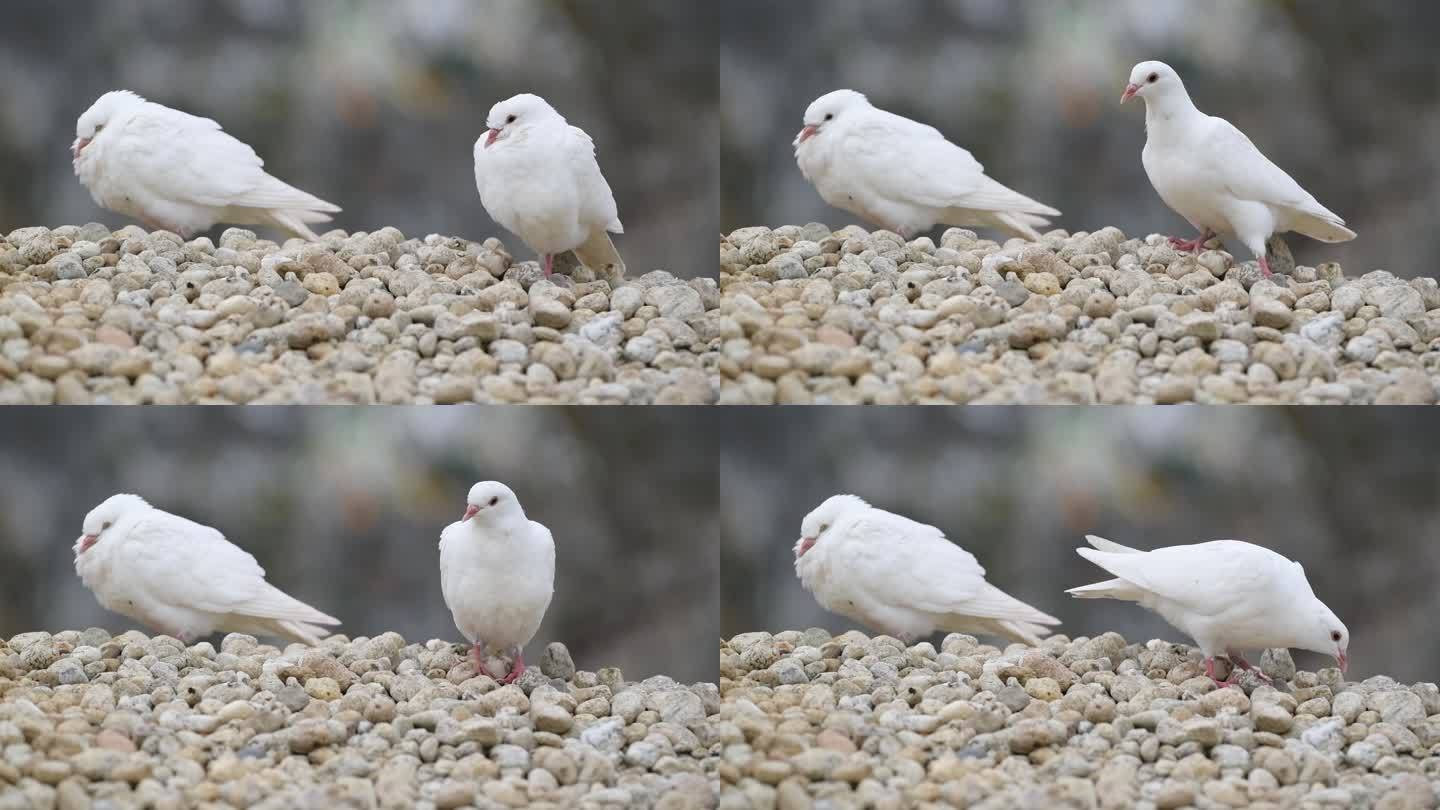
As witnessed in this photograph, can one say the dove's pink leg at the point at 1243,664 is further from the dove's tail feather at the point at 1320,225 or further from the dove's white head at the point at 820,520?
the dove's tail feather at the point at 1320,225

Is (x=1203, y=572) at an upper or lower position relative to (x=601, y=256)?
lower

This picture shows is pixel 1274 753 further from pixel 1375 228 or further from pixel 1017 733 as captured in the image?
pixel 1375 228

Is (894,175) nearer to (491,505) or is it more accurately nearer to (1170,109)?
(1170,109)

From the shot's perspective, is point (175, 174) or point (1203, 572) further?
point (175, 174)

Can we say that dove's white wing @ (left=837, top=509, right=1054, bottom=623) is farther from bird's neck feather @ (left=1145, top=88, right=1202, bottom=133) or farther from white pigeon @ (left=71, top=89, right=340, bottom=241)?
white pigeon @ (left=71, top=89, right=340, bottom=241)

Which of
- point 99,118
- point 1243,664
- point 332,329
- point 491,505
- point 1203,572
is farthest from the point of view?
point 99,118

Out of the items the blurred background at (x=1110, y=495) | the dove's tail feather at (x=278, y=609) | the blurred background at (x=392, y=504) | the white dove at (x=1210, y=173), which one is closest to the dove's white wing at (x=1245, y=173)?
the white dove at (x=1210, y=173)

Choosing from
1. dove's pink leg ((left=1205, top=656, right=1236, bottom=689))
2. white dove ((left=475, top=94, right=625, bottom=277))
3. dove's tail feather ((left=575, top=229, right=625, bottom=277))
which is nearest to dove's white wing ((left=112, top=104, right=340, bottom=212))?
white dove ((left=475, top=94, right=625, bottom=277))

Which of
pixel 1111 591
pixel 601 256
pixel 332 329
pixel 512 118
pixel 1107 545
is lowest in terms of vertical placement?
pixel 1111 591

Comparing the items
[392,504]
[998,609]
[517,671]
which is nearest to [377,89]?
[392,504]
